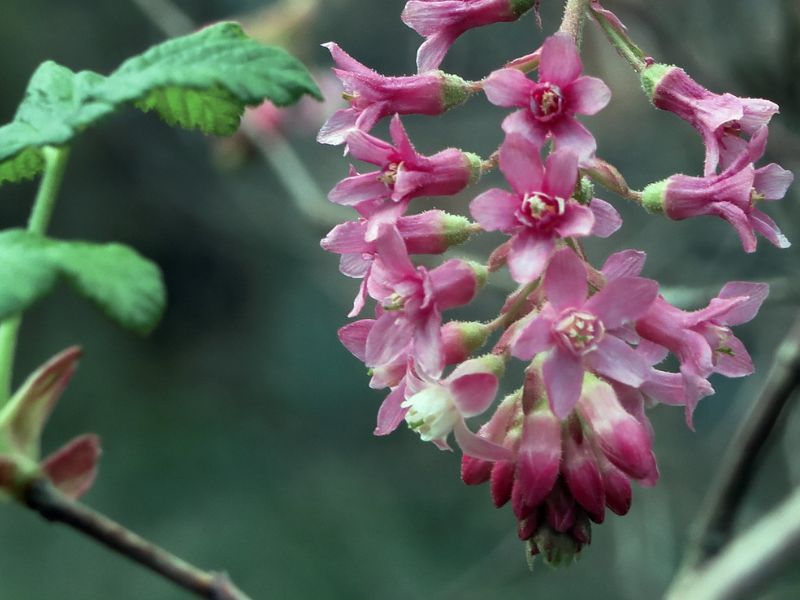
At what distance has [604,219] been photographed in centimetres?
76

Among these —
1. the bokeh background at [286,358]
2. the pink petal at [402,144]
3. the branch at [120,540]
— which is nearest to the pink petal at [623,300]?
the pink petal at [402,144]

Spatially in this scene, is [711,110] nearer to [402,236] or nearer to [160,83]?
[402,236]

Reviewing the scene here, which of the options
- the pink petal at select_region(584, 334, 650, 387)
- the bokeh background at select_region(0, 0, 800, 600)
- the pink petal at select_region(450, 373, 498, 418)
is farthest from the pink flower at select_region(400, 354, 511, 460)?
the bokeh background at select_region(0, 0, 800, 600)

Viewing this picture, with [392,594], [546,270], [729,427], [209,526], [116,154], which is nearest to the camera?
[546,270]

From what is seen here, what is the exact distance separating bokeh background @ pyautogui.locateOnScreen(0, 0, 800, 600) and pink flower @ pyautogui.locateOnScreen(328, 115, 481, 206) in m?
1.53

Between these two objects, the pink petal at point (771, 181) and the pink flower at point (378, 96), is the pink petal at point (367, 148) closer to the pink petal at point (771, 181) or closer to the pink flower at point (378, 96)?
the pink flower at point (378, 96)

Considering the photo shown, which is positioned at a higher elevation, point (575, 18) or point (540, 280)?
point (575, 18)

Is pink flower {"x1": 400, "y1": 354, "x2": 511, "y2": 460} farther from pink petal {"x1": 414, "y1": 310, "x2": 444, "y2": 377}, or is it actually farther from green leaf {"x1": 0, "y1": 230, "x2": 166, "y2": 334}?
green leaf {"x1": 0, "y1": 230, "x2": 166, "y2": 334}

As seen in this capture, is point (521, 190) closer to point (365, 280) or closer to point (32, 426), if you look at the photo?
point (365, 280)

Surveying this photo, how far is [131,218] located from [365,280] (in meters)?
6.11

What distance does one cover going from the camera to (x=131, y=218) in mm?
6621

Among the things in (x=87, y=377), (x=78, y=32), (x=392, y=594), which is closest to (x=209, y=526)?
(x=392, y=594)

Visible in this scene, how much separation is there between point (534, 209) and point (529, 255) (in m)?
0.04

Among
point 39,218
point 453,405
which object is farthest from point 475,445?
point 39,218
